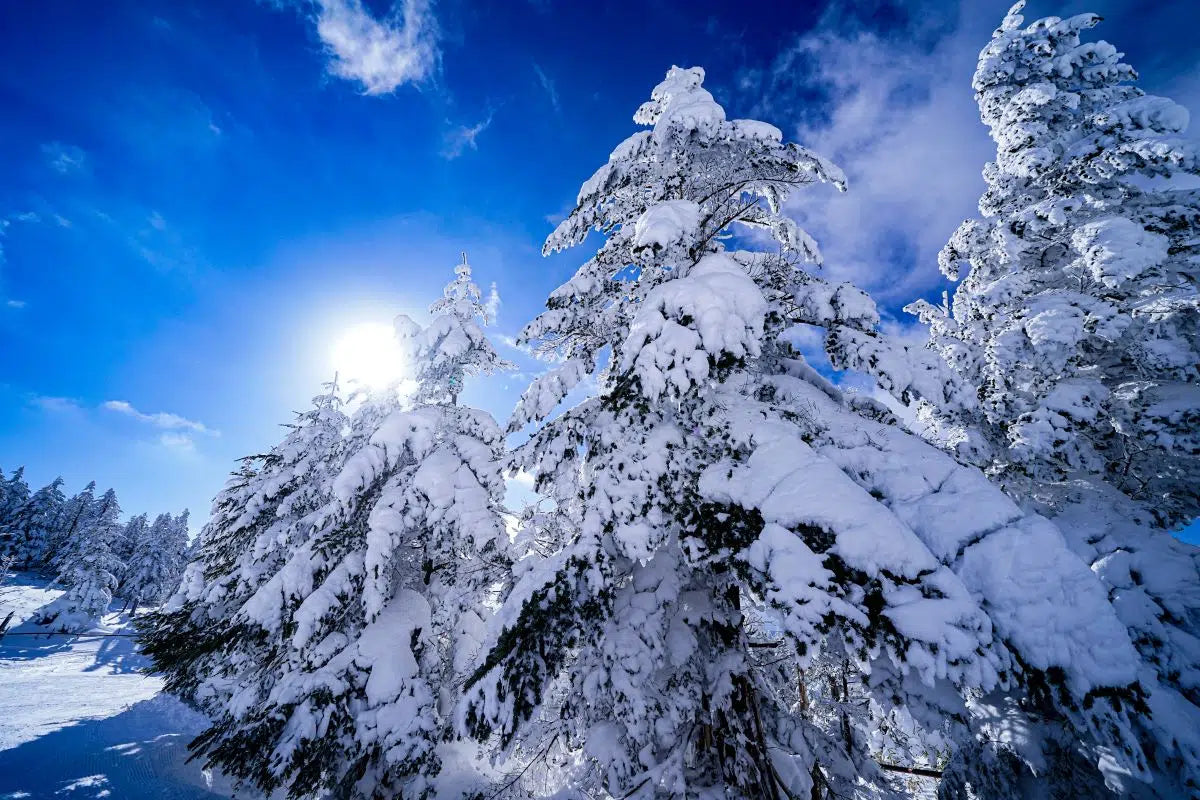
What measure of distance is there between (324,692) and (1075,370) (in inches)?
632

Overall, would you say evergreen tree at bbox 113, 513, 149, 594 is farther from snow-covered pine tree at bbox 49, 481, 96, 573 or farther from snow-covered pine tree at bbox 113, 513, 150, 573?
snow-covered pine tree at bbox 49, 481, 96, 573

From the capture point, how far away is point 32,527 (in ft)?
181

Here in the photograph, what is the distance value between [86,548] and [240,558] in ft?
168

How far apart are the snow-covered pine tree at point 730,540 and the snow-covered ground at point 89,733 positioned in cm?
1753

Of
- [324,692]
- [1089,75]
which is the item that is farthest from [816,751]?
[1089,75]

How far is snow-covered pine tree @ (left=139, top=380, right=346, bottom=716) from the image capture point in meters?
10.7

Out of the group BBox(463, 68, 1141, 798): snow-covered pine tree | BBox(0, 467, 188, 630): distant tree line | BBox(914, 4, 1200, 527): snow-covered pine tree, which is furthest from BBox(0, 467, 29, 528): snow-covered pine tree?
BBox(914, 4, 1200, 527): snow-covered pine tree

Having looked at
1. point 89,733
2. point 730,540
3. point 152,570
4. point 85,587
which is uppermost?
point 730,540

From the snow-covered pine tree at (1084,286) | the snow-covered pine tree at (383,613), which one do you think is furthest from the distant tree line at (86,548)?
the snow-covered pine tree at (1084,286)

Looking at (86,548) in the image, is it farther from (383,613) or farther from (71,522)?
(383,613)

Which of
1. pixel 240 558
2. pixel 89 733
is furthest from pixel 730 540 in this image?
pixel 89 733

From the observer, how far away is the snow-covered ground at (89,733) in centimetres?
1373

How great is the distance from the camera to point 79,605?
131 ft

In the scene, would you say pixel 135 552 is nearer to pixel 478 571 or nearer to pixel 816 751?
pixel 478 571
